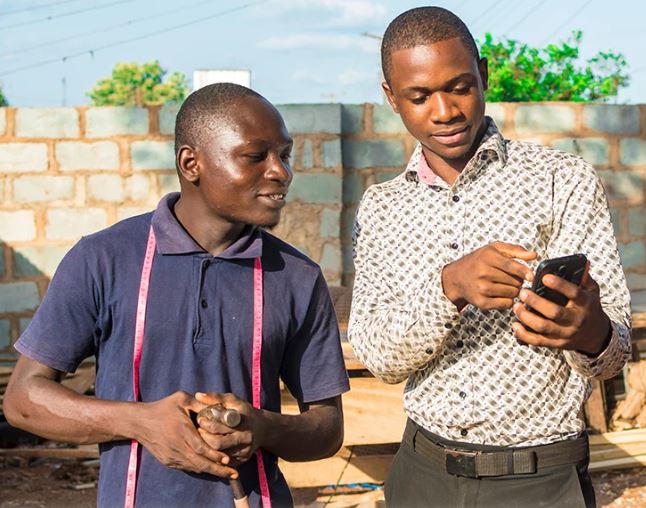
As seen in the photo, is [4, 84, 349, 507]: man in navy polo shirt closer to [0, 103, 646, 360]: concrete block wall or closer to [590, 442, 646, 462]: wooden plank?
[590, 442, 646, 462]: wooden plank

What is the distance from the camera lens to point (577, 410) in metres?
2.45

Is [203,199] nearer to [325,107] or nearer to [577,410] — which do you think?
[577,410]

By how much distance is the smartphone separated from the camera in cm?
203

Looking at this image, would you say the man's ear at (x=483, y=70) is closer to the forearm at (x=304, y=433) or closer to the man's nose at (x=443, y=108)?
the man's nose at (x=443, y=108)

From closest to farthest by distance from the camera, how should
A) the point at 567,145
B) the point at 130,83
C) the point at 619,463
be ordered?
the point at 619,463 < the point at 567,145 < the point at 130,83

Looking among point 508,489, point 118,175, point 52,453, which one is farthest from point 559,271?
point 118,175

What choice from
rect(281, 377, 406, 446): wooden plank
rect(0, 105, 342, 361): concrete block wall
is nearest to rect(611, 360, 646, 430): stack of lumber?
rect(281, 377, 406, 446): wooden plank

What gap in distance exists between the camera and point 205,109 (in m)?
2.34

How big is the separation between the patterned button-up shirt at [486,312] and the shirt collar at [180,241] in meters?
0.40

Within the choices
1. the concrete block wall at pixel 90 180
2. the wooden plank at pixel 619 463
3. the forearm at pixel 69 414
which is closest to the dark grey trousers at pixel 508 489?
the forearm at pixel 69 414

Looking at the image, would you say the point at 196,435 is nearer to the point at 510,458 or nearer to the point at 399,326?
the point at 399,326

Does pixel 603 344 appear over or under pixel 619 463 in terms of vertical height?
over

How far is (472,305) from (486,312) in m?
0.05

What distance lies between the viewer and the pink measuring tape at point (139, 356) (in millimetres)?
2129
